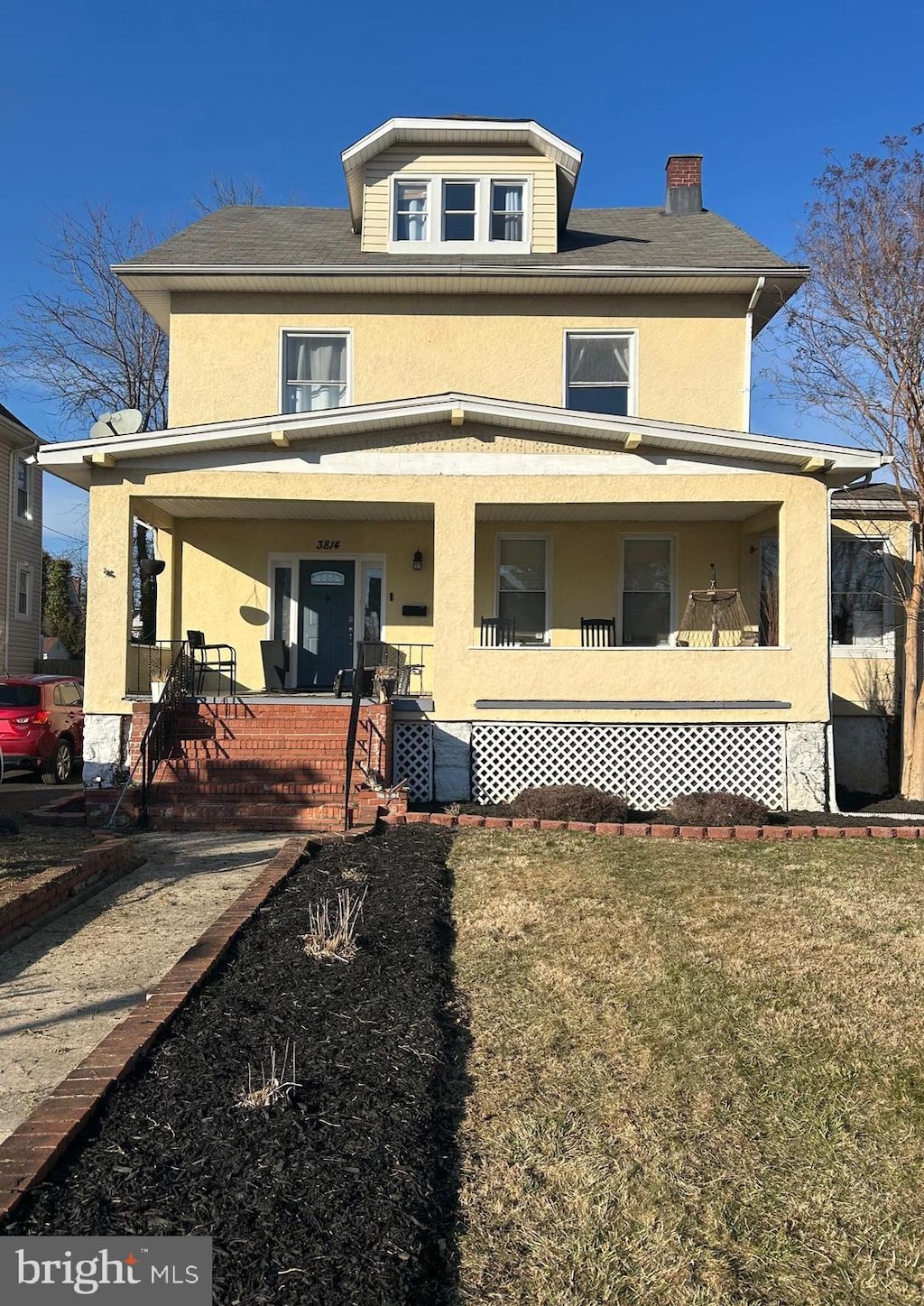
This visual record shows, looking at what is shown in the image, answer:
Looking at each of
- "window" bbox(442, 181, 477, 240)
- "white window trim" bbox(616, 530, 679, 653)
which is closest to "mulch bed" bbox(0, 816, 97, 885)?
"white window trim" bbox(616, 530, 679, 653)

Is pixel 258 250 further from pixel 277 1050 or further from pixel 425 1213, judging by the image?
pixel 425 1213

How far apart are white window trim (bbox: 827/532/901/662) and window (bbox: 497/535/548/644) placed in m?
4.38

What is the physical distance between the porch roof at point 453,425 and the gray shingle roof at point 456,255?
139 inches

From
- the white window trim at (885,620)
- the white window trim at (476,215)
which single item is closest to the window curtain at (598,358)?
the white window trim at (476,215)

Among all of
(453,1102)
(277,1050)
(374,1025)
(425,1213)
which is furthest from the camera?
(374,1025)

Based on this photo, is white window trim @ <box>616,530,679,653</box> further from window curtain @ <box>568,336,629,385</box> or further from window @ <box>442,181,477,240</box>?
window @ <box>442,181,477,240</box>

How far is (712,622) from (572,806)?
496 cm

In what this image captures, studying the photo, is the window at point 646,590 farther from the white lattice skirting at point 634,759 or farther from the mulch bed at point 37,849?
the mulch bed at point 37,849

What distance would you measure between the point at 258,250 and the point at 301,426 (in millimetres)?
4565

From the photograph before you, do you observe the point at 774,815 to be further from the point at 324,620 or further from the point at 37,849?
the point at 37,849

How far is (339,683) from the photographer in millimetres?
11719

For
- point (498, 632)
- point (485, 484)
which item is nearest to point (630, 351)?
point (485, 484)

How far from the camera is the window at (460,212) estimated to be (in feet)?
49.8

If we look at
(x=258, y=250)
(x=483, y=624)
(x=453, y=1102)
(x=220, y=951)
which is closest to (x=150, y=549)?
(x=258, y=250)
